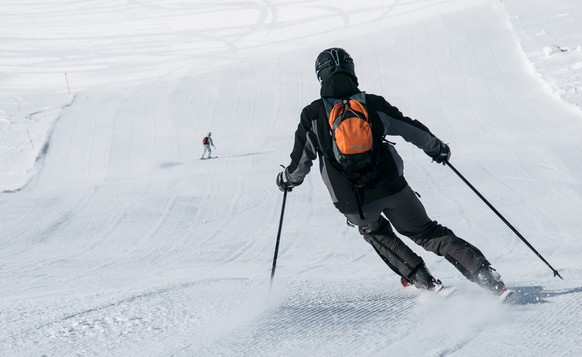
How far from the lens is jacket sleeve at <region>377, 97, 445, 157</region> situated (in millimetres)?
4398

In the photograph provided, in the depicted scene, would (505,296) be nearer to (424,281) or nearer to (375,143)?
(424,281)

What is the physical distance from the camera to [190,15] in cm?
3950

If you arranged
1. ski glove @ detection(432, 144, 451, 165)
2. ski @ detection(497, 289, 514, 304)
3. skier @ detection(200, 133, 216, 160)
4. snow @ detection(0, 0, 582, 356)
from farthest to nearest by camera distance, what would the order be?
1. skier @ detection(200, 133, 216, 160)
2. ski glove @ detection(432, 144, 451, 165)
3. ski @ detection(497, 289, 514, 304)
4. snow @ detection(0, 0, 582, 356)

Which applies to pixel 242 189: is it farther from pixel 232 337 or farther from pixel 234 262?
pixel 232 337

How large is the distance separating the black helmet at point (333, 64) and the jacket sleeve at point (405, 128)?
311 millimetres

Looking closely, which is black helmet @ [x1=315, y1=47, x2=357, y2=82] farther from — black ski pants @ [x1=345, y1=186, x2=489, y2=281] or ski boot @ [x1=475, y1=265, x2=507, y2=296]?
ski boot @ [x1=475, y1=265, x2=507, y2=296]

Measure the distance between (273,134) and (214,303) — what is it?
1603cm

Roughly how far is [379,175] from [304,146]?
0.54m

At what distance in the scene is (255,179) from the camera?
14.8 metres

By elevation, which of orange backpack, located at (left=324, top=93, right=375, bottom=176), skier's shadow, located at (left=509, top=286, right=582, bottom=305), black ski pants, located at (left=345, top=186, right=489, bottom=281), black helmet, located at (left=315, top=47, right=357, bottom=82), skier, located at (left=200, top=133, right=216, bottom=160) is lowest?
skier's shadow, located at (left=509, top=286, right=582, bottom=305)

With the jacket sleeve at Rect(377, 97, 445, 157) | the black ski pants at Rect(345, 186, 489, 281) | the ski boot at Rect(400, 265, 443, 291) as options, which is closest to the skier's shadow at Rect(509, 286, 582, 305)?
the black ski pants at Rect(345, 186, 489, 281)

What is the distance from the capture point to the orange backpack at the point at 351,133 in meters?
4.21

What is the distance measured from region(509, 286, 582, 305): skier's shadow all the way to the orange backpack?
133cm

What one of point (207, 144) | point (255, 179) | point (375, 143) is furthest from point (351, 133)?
point (207, 144)
